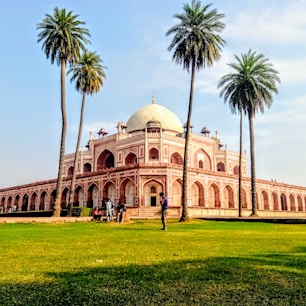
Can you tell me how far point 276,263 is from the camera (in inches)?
258

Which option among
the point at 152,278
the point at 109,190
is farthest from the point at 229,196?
the point at 152,278

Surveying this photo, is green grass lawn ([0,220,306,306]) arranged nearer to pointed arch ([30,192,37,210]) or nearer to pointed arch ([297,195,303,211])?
pointed arch ([30,192,37,210])

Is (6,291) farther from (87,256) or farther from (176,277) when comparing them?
(87,256)

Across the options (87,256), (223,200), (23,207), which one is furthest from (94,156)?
(87,256)

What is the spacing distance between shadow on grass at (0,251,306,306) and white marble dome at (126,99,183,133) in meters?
53.5

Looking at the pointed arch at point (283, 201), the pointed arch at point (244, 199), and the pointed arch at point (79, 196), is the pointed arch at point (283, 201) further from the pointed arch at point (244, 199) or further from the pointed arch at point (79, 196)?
the pointed arch at point (79, 196)

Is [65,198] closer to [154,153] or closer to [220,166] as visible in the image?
[154,153]

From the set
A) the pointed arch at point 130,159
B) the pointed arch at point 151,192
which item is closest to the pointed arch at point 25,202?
the pointed arch at point 130,159

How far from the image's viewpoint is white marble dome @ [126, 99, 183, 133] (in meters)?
60.8

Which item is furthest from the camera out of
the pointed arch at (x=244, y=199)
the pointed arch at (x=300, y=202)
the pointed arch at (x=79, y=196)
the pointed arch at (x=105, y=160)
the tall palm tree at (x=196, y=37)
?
the pointed arch at (x=300, y=202)

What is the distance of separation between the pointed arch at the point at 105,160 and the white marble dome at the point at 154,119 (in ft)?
21.3

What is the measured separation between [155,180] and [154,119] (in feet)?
64.2

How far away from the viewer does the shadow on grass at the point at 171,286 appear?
13.5 feet

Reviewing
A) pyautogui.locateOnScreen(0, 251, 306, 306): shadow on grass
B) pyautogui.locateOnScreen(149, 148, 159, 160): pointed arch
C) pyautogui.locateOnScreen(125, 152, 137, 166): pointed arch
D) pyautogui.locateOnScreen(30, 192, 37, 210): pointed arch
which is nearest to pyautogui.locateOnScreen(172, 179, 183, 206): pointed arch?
pyautogui.locateOnScreen(149, 148, 159, 160): pointed arch
